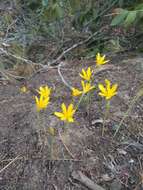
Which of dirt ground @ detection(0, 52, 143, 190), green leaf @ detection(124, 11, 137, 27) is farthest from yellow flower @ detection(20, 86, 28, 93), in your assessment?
green leaf @ detection(124, 11, 137, 27)

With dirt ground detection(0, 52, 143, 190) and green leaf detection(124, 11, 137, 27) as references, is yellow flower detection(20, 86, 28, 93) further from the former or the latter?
green leaf detection(124, 11, 137, 27)

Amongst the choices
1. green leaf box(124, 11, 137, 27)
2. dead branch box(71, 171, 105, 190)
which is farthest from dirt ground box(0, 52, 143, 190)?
green leaf box(124, 11, 137, 27)

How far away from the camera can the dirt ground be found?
63.1 inches

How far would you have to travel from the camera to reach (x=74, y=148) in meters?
1.70

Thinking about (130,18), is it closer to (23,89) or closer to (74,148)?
(23,89)

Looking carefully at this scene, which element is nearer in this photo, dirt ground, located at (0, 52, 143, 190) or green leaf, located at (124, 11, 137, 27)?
dirt ground, located at (0, 52, 143, 190)

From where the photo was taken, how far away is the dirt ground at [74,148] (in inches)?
63.1

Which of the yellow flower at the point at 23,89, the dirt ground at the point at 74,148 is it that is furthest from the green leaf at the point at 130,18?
the yellow flower at the point at 23,89

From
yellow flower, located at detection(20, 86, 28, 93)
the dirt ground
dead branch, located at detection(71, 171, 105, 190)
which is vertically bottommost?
dead branch, located at detection(71, 171, 105, 190)

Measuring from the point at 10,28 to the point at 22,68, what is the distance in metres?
1.02

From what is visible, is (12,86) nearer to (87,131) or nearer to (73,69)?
(73,69)

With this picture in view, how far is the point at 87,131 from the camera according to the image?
1799mm

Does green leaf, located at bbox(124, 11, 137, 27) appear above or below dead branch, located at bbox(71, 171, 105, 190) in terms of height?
above

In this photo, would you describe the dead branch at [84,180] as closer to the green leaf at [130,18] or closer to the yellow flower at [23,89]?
the yellow flower at [23,89]
